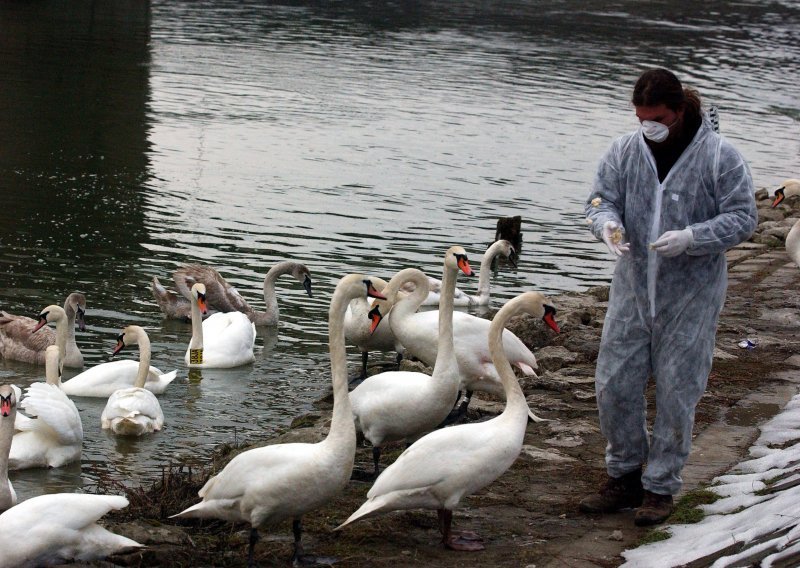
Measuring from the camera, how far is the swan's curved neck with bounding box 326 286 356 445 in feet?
19.4

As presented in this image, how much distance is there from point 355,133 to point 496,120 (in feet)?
15.0

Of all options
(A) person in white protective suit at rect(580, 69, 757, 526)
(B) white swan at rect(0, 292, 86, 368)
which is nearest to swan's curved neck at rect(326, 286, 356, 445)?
(A) person in white protective suit at rect(580, 69, 757, 526)

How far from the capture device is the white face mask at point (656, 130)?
19.7ft

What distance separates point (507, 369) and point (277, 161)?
17402 mm

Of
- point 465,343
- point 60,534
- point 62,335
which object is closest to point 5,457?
point 60,534

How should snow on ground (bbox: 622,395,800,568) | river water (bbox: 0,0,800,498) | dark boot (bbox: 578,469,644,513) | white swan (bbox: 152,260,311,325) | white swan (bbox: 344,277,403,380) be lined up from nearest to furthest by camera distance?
snow on ground (bbox: 622,395,800,568) → dark boot (bbox: 578,469,644,513) → white swan (bbox: 344,277,403,380) → river water (bbox: 0,0,800,498) → white swan (bbox: 152,260,311,325)

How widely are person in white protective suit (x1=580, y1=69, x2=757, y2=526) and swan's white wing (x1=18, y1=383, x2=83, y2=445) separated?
4.46 metres

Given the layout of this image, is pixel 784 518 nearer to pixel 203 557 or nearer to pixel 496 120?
pixel 203 557

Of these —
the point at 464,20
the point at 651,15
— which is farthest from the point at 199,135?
the point at 651,15

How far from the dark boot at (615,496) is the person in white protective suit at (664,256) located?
0.16m

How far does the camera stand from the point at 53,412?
355 inches

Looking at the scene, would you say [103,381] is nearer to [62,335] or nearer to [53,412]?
[62,335]

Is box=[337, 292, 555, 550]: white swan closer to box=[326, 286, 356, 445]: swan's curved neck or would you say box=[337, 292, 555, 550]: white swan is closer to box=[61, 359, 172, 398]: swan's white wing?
box=[326, 286, 356, 445]: swan's curved neck

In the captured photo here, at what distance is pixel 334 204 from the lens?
20.3 m
